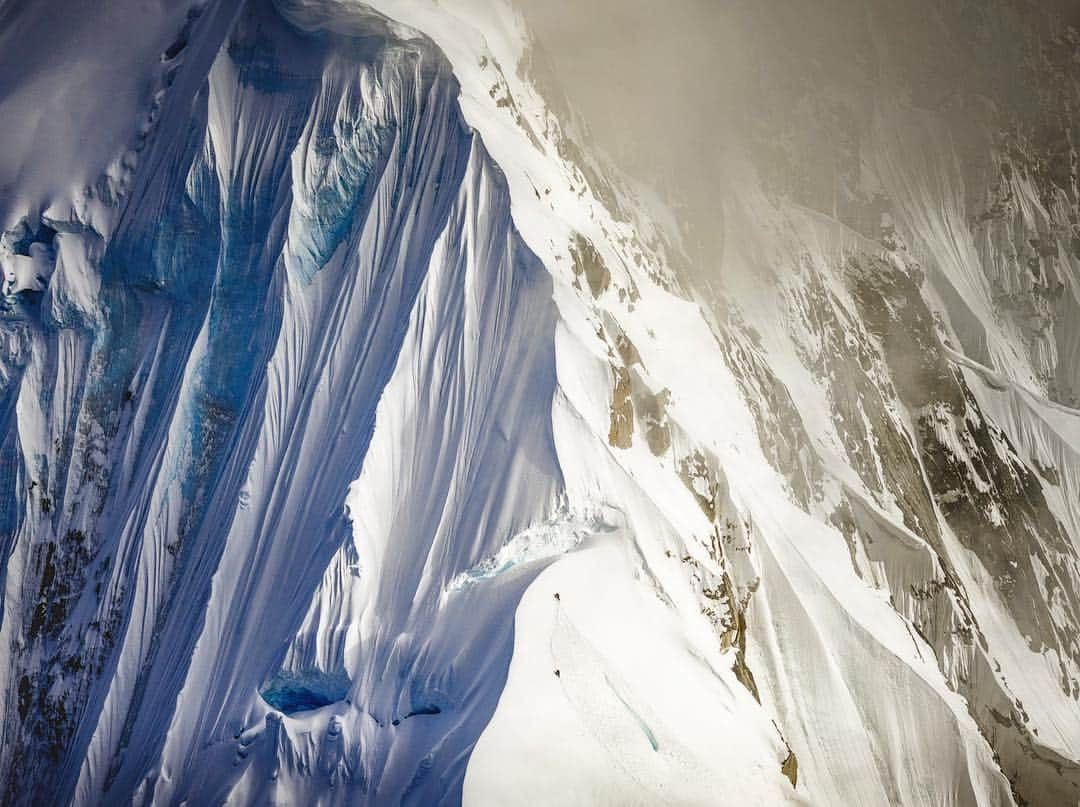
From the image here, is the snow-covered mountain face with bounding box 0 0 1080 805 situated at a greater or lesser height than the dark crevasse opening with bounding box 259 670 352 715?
greater

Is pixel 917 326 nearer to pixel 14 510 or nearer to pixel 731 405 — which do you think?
pixel 731 405

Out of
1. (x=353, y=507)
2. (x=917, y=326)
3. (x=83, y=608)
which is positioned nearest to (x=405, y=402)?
(x=353, y=507)

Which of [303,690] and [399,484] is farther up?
[399,484]

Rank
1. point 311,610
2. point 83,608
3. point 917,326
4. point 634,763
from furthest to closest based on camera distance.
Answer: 1. point 917,326
2. point 83,608
3. point 311,610
4. point 634,763

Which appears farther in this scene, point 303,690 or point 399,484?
point 399,484
